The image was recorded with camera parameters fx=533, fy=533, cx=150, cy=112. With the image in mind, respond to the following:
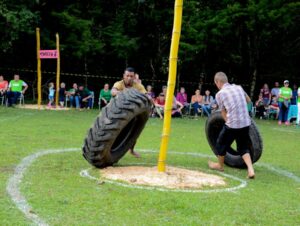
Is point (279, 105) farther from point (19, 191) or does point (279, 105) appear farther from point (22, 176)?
point (19, 191)

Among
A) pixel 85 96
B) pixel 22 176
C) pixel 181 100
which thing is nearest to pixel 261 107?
pixel 181 100

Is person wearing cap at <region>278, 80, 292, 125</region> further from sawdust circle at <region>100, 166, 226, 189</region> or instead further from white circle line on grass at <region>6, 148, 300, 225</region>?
sawdust circle at <region>100, 166, 226, 189</region>

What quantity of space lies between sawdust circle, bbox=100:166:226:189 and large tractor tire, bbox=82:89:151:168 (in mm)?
242

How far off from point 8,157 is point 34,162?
23.9 inches

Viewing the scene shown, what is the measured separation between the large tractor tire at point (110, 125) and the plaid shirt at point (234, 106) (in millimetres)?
1289

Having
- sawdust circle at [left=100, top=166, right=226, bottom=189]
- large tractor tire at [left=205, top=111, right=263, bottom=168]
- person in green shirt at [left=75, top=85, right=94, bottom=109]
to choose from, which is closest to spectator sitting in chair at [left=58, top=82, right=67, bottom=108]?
person in green shirt at [left=75, top=85, right=94, bottom=109]

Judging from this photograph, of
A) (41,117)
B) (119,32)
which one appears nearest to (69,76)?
(119,32)

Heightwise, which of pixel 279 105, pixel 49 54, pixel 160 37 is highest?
pixel 160 37

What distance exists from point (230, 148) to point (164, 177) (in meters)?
2.66

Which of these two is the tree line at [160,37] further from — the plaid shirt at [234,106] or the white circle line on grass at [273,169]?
the plaid shirt at [234,106]

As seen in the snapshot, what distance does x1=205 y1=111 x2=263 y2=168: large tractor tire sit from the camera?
9.17 metres

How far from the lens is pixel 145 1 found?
92.0 feet

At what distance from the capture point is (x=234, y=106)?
340 inches

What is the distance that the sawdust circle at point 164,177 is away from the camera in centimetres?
723
